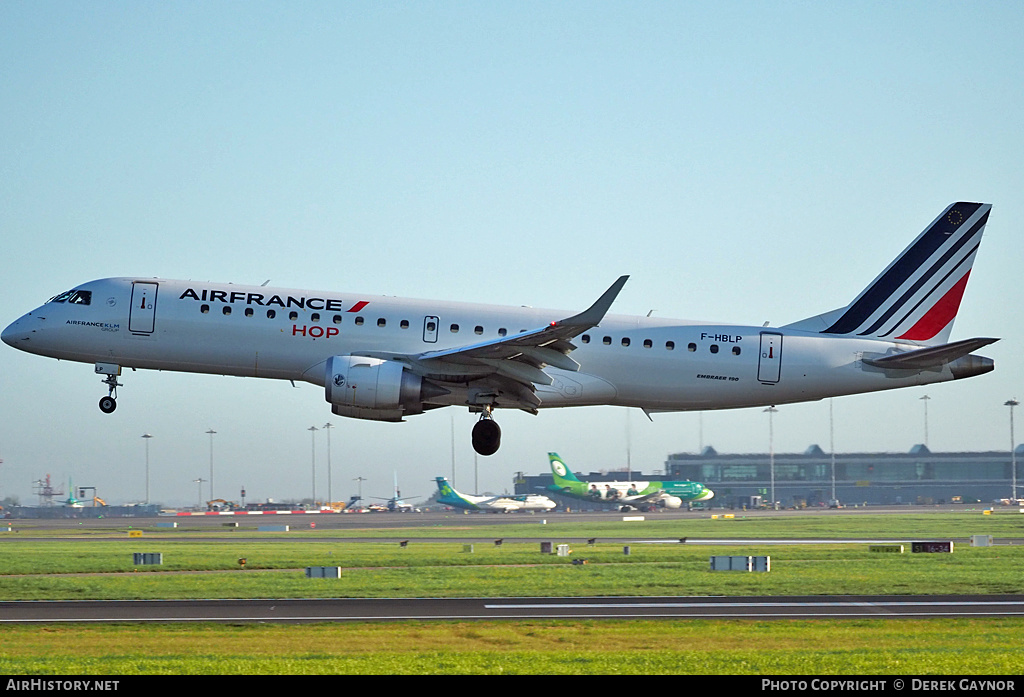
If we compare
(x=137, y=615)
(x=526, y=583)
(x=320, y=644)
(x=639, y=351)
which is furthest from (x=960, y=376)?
(x=137, y=615)

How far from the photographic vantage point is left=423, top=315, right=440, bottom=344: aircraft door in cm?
3906

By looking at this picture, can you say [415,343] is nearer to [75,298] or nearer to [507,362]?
[507,362]

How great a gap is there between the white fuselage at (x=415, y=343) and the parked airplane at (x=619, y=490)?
106 m

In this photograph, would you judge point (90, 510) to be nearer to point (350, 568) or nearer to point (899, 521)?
point (899, 521)

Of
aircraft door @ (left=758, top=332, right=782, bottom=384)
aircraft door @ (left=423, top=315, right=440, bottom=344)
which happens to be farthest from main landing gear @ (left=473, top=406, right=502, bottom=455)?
aircraft door @ (left=758, top=332, right=782, bottom=384)

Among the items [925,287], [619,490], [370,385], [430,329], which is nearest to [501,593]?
[370,385]

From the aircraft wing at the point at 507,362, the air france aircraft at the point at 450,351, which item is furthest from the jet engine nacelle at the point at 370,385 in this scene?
the aircraft wing at the point at 507,362

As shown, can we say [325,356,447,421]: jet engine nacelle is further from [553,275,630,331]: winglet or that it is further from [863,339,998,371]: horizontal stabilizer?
[863,339,998,371]: horizontal stabilizer

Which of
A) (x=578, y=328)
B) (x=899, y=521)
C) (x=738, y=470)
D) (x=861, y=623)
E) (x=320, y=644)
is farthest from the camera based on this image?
(x=738, y=470)

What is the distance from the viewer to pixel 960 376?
4056 cm

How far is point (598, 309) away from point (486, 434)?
750 centimetres

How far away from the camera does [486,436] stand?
40.4m

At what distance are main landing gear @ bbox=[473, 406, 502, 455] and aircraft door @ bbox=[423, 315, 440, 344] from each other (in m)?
3.13

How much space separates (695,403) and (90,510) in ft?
521
